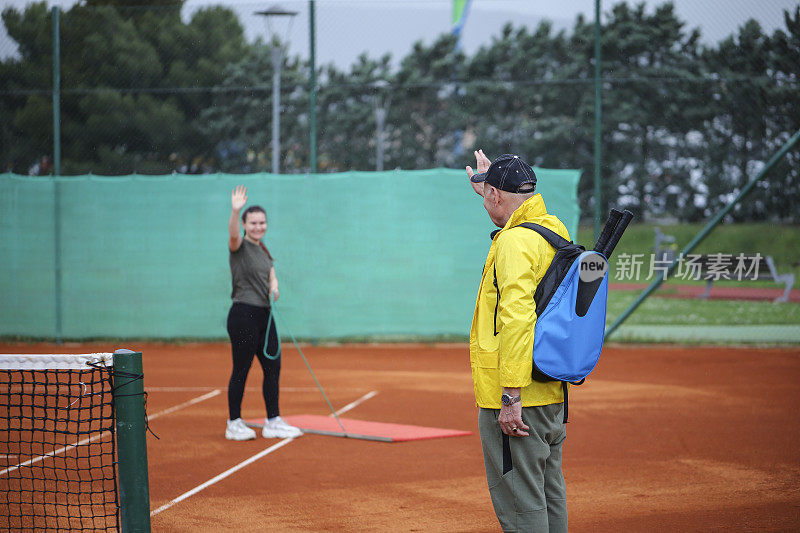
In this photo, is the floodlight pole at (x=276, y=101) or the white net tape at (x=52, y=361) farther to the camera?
the floodlight pole at (x=276, y=101)

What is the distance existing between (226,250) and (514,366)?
10394 millimetres

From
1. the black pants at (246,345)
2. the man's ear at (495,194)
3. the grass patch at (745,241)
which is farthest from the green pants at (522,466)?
the grass patch at (745,241)

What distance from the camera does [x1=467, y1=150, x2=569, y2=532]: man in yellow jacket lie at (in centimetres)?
354

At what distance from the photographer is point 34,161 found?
50.8 feet

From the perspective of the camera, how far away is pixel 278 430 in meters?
7.34

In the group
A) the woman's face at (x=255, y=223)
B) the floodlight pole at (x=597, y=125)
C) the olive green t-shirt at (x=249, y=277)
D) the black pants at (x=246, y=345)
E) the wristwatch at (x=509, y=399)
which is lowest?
the black pants at (x=246, y=345)

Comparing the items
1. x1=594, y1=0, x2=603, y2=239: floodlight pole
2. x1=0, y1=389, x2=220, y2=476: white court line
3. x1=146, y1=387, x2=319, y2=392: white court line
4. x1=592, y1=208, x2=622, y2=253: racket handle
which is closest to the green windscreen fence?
x1=594, y1=0, x2=603, y2=239: floodlight pole

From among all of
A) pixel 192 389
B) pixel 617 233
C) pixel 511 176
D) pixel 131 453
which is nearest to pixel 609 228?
pixel 617 233

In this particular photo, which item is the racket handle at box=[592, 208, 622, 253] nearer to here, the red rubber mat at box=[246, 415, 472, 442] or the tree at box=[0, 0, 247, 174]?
the red rubber mat at box=[246, 415, 472, 442]

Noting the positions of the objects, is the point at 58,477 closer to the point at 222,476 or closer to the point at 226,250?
the point at 222,476

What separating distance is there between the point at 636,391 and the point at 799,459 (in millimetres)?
3054

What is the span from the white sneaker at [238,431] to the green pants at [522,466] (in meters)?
3.81

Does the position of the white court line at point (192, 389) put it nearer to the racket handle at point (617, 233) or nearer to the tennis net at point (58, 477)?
the tennis net at point (58, 477)

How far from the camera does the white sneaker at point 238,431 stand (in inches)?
285
